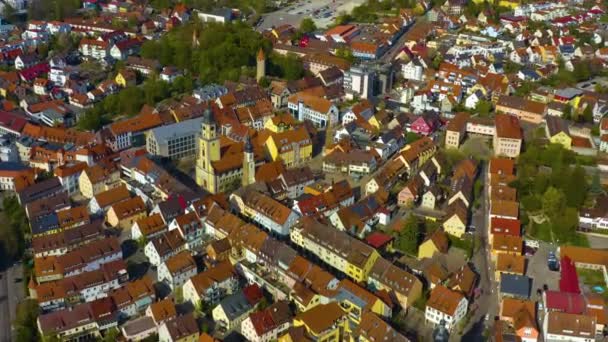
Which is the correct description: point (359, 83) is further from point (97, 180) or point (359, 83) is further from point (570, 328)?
point (570, 328)

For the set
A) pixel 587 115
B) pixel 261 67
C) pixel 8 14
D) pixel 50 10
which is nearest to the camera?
pixel 587 115

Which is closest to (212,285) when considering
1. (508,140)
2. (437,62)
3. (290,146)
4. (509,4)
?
(290,146)

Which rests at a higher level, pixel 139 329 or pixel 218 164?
pixel 218 164

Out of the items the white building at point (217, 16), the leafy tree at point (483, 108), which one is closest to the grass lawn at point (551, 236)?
the leafy tree at point (483, 108)

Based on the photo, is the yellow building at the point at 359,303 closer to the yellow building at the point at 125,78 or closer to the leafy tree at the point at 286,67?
the leafy tree at the point at 286,67

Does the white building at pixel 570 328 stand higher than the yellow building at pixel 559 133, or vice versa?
the white building at pixel 570 328

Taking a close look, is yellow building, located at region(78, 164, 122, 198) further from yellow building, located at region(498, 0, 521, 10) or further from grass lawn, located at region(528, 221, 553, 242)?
yellow building, located at region(498, 0, 521, 10)

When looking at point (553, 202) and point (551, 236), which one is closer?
point (551, 236)
